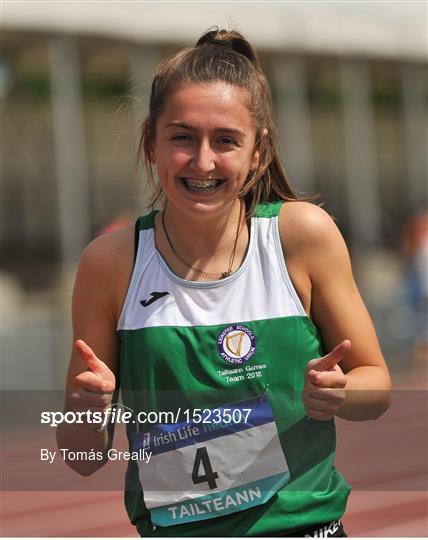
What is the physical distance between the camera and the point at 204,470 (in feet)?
6.49

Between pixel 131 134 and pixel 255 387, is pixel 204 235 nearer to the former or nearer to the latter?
pixel 255 387

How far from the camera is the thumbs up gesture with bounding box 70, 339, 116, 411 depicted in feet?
6.44

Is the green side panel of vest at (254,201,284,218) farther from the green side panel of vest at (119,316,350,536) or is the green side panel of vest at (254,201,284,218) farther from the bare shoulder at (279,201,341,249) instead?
the green side panel of vest at (119,316,350,536)

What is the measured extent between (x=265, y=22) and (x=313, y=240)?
12.2 metres

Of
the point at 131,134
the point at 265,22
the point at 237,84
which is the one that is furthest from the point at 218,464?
the point at 265,22

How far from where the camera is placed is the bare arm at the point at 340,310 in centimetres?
205

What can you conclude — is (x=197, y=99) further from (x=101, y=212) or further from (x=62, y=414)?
(x=101, y=212)

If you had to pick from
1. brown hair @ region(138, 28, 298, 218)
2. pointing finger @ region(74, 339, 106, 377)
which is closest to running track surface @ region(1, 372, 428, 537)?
pointing finger @ region(74, 339, 106, 377)

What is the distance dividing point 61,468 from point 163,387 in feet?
1.22

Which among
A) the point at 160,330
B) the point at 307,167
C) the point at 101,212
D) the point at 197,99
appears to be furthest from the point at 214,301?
the point at 101,212

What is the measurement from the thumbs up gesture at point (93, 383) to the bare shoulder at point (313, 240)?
45 cm

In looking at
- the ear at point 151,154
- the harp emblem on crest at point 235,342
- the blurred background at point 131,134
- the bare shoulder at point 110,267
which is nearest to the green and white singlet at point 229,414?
A: the harp emblem on crest at point 235,342

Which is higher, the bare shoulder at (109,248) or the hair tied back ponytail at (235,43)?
the hair tied back ponytail at (235,43)

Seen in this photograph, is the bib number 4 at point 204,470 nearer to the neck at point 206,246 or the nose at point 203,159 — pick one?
the neck at point 206,246
